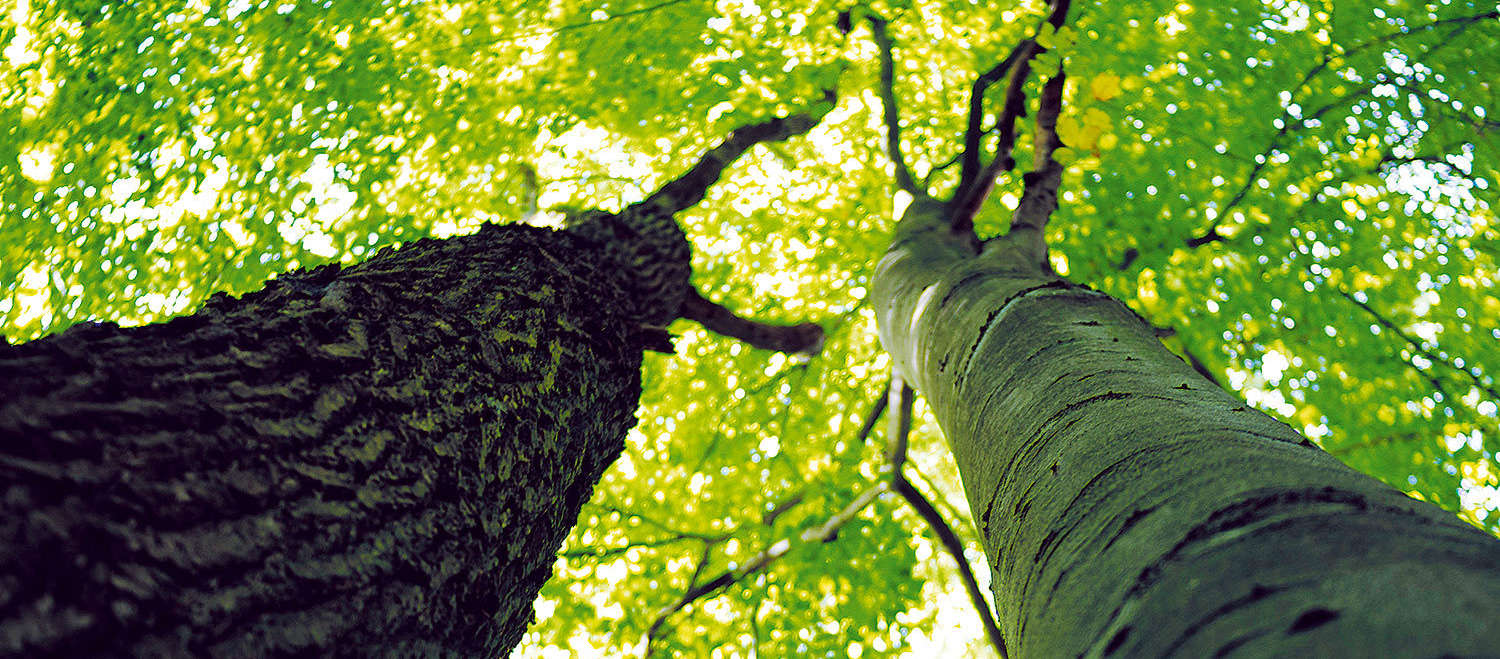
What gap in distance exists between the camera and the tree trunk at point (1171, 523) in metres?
0.57

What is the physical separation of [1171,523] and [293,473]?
4.46 ft

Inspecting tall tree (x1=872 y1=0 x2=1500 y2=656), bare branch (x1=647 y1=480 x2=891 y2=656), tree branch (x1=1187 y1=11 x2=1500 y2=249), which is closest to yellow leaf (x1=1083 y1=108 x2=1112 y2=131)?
tall tree (x1=872 y1=0 x2=1500 y2=656)

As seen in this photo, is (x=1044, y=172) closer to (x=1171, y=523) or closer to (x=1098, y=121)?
(x=1098, y=121)

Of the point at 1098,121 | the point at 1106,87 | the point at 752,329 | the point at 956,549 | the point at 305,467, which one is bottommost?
the point at 956,549

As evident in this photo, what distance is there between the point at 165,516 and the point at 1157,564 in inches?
50.7

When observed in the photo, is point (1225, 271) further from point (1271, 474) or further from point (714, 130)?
point (1271, 474)

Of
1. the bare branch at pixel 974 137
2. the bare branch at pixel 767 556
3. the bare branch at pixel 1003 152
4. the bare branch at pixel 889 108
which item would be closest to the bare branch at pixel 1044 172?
the bare branch at pixel 1003 152

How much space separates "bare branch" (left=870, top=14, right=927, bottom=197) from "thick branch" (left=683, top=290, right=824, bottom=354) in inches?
56.0

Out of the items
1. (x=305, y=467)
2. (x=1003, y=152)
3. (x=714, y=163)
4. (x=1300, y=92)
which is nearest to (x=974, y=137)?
(x=1003, y=152)

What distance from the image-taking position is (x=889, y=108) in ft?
17.3

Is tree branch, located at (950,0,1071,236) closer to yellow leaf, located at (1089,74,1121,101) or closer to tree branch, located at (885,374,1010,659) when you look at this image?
yellow leaf, located at (1089,74,1121,101)

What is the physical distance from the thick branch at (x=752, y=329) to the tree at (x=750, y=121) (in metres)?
1.19

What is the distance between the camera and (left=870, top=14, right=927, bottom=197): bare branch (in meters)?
5.10

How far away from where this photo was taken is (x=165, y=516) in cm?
84
